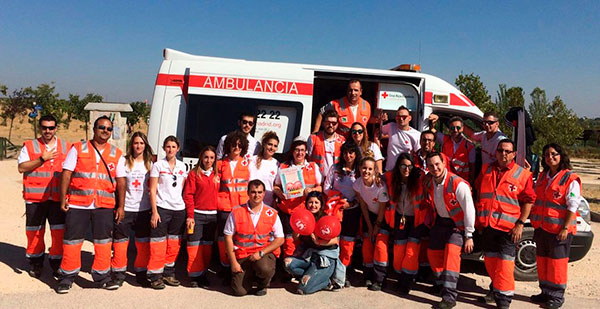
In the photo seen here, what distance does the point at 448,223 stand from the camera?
449cm

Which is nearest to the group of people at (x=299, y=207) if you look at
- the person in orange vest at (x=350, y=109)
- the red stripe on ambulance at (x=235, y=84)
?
the person in orange vest at (x=350, y=109)

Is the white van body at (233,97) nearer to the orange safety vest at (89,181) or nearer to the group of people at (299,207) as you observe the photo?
the group of people at (299,207)

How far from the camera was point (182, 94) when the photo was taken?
5477mm

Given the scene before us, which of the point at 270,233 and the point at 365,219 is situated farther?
the point at 365,219

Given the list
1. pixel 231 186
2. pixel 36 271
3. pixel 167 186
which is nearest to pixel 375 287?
pixel 231 186

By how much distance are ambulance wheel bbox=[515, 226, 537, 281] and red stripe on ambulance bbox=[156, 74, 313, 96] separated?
10.6ft

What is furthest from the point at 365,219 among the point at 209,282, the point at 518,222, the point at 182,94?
the point at 182,94

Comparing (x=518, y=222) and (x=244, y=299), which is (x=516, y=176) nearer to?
(x=518, y=222)

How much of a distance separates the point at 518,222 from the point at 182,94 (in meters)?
4.12

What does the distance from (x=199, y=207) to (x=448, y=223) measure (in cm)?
266

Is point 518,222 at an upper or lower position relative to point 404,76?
lower

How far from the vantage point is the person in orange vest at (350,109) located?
17.9 ft

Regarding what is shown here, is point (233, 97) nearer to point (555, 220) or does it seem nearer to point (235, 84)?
point (235, 84)

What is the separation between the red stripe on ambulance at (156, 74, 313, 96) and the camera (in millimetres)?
5461
